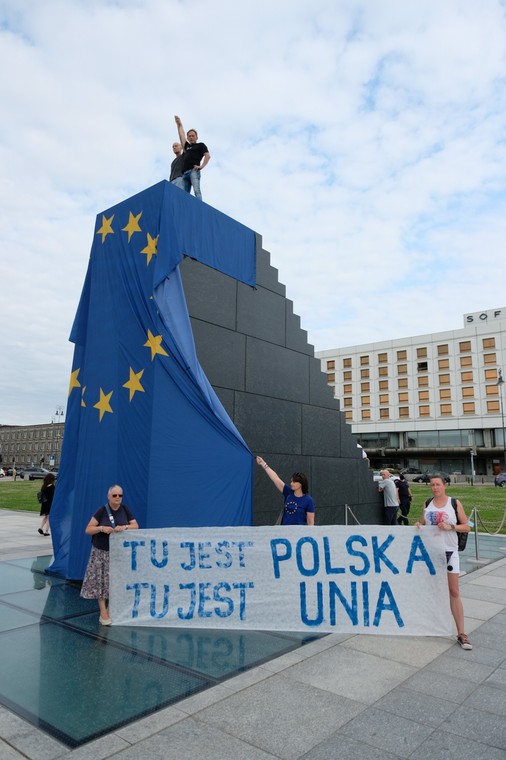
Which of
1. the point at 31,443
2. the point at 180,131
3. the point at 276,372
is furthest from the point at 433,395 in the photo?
the point at 31,443

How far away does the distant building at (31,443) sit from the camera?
13300 centimetres

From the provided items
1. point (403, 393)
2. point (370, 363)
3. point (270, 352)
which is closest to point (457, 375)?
point (403, 393)

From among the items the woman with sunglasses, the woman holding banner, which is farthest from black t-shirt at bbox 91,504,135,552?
the woman holding banner

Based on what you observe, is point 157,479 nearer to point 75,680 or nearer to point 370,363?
point 75,680

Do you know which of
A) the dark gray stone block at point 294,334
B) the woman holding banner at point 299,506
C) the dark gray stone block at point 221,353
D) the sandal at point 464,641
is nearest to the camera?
the sandal at point 464,641

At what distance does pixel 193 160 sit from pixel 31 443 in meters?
143

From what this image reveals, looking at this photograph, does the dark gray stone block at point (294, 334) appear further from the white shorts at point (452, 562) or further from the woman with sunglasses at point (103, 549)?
the white shorts at point (452, 562)

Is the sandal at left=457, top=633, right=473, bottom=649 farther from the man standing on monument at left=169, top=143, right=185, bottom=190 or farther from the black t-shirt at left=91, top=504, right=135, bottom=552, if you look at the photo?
the man standing on monument at left=169, top=143, right=185, bottom=190

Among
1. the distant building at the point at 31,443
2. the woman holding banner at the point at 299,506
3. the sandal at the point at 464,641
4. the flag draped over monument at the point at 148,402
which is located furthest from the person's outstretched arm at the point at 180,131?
the distant building at the point at 31,443

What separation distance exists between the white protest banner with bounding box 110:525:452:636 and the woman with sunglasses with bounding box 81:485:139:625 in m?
0.13

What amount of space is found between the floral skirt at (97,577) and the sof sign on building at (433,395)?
215 ft

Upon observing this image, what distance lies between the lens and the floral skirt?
650 cm

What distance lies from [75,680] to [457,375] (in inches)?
2838

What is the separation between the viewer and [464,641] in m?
5.77
